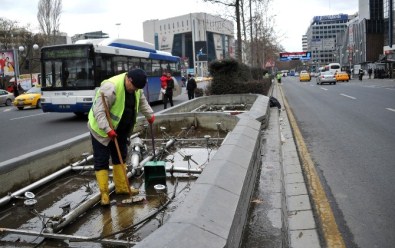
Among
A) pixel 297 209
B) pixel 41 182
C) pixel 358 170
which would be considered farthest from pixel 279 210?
pixel 41 182

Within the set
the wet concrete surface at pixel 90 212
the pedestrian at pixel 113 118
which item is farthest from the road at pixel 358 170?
the pedestrian at pixel 113 118

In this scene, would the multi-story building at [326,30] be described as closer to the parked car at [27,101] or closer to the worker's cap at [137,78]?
the parked car at [27,101]

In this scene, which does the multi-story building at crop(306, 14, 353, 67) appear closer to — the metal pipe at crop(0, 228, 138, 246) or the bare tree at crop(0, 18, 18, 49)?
the bare tree at crop(0, 18, 18, 49)

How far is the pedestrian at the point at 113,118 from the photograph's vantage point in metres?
4.75

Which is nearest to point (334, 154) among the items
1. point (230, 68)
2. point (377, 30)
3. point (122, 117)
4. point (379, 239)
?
point (379, 239)

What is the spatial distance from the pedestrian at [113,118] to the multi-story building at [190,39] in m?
114

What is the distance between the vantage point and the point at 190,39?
13025cm

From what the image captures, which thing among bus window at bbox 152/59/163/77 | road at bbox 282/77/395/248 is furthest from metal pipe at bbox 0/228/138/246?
bus window at bbox 152/59/163/77

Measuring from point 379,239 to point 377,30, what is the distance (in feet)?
331

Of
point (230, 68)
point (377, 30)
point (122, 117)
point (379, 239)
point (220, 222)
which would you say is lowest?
point (379, 239)

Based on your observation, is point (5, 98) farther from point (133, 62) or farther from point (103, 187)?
point (103, 187)

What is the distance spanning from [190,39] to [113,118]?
128161 millimetres

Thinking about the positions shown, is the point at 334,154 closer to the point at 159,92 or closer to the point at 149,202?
the point at 149,202

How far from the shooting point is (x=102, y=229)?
4234 mm
